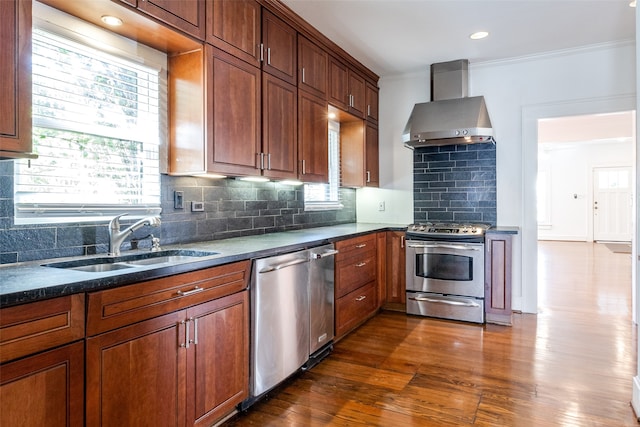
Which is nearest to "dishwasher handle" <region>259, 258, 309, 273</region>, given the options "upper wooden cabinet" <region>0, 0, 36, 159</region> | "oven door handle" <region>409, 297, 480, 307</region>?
"upper wooden cabinet" <region>0, 0, 36, 159</region>

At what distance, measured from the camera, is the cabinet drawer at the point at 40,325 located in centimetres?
A: 109

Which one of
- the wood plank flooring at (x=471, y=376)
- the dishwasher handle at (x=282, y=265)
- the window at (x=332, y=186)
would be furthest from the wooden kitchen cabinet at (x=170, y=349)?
the window at (x=332, y=186)

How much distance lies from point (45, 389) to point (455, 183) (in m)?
3.99

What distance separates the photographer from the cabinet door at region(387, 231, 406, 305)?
4.01 metres

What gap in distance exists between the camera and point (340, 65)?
147 inches

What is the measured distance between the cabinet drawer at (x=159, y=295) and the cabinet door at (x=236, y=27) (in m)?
1.34

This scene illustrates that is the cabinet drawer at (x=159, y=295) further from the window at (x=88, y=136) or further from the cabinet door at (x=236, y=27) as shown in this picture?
the cabinet door at (x=236, y=27)

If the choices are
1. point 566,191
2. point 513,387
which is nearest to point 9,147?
point 513,387

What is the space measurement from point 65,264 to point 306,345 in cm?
149

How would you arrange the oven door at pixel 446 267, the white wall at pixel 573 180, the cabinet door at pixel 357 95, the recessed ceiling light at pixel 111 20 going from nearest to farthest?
1. the recessed ceiling light at pixel 111 20
2. the oven door at pixel 446 267
3. the cabinet door at pixel 357 95
4. the white wall at pixel 573 180

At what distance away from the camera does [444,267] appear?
3795mm

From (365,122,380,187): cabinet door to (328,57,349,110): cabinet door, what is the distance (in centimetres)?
61

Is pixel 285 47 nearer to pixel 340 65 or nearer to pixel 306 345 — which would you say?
pixel 340 65

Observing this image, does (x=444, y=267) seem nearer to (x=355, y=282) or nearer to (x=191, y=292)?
(x=355, y=282)
